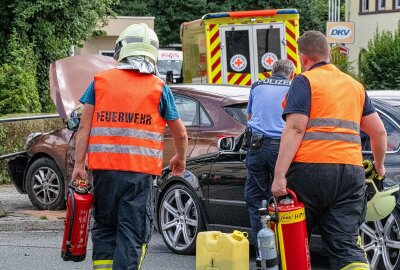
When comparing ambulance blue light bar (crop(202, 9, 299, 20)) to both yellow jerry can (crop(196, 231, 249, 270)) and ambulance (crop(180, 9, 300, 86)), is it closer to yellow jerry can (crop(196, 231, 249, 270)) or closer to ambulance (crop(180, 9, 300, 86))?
ambulance (crop(180, 9, 300, 86))

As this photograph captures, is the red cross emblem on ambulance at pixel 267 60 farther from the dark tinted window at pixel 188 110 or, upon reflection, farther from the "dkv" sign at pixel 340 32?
the dark tinted window at pixel 188 110

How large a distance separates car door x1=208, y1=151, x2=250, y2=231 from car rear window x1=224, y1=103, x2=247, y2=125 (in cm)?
113

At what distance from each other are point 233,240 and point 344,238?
0.68m

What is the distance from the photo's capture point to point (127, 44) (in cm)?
638

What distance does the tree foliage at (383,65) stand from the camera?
98.7 ft

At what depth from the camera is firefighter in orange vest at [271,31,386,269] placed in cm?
615

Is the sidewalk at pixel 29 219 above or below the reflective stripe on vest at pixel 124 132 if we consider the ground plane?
below

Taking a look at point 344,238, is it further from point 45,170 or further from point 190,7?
point 190,7

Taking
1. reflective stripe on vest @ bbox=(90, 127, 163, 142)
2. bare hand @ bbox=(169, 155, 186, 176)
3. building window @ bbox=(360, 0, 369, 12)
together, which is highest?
reflective stripe on vest @ bbox=(90, 127, 163, 142)

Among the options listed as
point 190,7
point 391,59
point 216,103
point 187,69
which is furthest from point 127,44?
point 190,7

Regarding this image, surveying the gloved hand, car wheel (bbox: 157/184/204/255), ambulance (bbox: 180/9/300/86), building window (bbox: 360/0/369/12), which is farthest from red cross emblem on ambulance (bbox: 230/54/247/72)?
building window (bbox: 360/0/369/12)

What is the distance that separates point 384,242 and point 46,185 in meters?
5.55

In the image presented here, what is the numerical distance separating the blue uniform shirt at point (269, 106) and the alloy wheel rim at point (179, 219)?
1381 mm

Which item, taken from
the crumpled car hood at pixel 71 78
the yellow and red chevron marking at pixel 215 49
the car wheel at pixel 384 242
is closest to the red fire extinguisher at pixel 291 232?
the car wheel at pixel 384 242
